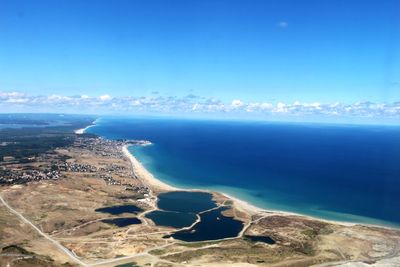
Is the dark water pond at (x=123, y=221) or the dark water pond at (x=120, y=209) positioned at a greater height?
the dark water pond at (x=120, y=209)

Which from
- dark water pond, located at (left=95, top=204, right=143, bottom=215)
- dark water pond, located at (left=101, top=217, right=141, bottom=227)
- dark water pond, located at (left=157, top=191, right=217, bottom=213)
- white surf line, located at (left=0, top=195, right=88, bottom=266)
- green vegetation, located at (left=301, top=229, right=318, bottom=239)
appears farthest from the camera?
dark water pond, located at (left=157, top=191, right=217, bottom=213)

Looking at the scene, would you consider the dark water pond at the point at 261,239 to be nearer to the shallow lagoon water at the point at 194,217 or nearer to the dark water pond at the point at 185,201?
the shallow lagoon water at the point at 194,217

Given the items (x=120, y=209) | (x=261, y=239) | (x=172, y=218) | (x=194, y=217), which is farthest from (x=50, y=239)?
(x=261, y=239)

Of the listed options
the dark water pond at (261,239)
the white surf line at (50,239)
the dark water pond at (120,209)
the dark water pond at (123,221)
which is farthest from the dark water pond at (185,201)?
the white surf line at (50,239)

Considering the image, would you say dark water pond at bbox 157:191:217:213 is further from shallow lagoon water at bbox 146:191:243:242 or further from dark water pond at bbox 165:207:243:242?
dark water pond at bbox 165:207:243:242

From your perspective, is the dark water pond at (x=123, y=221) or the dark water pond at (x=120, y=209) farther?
the dark water pond at (x=120, y=209)

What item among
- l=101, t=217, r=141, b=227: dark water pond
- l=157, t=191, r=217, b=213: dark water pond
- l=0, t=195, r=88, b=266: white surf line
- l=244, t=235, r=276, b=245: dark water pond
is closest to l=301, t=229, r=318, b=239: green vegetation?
l=244, t=235, r=276, b=245: dark water pond
